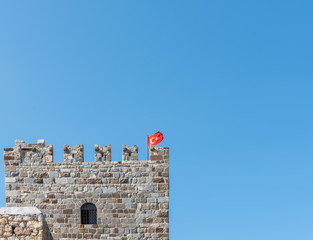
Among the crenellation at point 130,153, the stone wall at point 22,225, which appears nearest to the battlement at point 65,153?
the crenellation at point 130,153

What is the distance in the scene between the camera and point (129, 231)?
16.4m

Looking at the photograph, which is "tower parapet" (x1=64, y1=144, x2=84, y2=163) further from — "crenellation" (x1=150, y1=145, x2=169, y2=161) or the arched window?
"crenellation" (x1=150, y1=145, x2=169, y2=161)

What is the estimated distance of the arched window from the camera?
653 inches

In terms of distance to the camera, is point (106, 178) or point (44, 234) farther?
point (106, 178)

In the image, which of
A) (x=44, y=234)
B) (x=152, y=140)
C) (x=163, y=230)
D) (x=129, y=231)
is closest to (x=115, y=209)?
(x=129, y=231)

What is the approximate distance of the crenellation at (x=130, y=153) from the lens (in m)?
16.8

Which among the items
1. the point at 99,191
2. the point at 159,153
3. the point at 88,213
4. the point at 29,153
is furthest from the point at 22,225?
the point at 29,153

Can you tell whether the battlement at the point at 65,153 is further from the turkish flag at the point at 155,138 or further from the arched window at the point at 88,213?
the arched window at the point at 88,213

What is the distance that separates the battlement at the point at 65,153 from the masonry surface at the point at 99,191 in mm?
41

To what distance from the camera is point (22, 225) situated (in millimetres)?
9008

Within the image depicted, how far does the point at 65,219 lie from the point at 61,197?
0.91 metres

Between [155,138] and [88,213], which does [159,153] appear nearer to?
[155,138]

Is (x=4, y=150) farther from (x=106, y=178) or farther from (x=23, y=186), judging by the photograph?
(x=106, y=178)

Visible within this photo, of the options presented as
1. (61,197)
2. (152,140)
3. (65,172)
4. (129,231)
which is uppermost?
(152,140)
